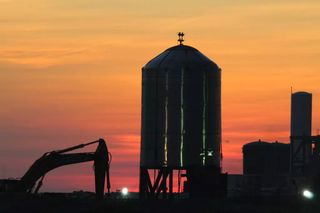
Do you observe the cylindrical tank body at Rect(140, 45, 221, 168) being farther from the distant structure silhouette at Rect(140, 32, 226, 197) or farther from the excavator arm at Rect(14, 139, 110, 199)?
the excavator arm at Rect(14, 139, 110, 199)

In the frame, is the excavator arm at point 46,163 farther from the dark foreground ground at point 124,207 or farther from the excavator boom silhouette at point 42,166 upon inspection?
the dark foreground ground at point 124,207

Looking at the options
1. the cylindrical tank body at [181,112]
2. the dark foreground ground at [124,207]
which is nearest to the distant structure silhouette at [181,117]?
the cylindrical tank body at [181,112]

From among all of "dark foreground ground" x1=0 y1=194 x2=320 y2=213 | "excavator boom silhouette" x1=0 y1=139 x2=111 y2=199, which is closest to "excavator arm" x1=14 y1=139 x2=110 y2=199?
"excavator boom silhouette" x1=0 y1=139 x2=111 y2=199

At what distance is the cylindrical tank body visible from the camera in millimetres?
103875

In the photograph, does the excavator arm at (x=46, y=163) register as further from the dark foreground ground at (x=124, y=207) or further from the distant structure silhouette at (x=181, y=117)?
the dark foreground ground at (x=124, y=207)

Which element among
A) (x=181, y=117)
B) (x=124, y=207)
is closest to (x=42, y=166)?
(x=181, y=117)

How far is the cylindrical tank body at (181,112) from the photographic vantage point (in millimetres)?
103875

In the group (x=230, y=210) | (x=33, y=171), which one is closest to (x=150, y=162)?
(x=33, y=171)

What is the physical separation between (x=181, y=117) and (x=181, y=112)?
0.47 meters

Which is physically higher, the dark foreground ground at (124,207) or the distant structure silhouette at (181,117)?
the distant structure silhouette at (181,117)

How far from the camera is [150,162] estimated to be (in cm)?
10531

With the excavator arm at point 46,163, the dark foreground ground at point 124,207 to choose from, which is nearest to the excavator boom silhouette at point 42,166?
the excavator arm at point 46,163

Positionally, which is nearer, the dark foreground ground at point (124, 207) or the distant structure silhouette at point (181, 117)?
the dark foreground ground at point (124, 207)

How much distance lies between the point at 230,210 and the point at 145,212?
5.61 metres
